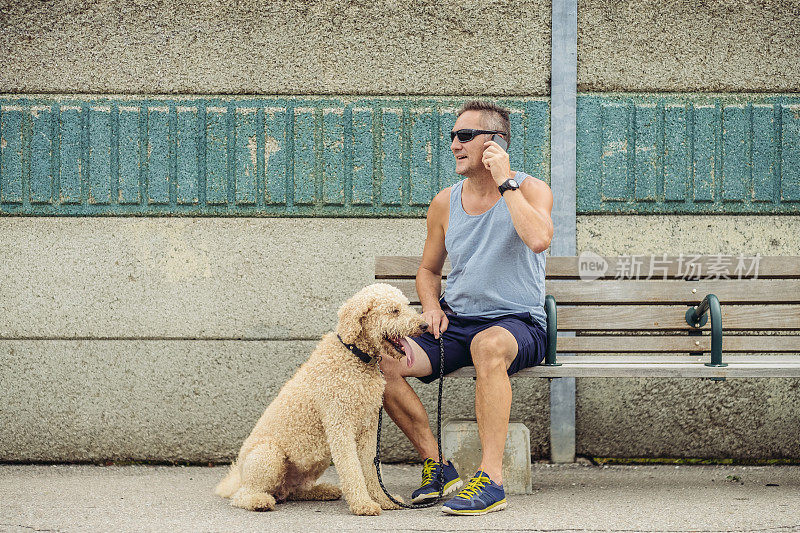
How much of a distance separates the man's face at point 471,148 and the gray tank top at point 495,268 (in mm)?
219

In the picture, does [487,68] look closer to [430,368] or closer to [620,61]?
[620,61]

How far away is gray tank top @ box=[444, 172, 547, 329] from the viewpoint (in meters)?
4.17

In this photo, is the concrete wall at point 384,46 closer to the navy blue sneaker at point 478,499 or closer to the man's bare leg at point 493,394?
the man's bare leg at point 493,394

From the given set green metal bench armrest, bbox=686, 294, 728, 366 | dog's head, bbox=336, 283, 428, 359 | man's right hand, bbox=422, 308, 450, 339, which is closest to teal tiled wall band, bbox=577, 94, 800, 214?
green metal bench armrest, bbox=686, 294, 728, 366

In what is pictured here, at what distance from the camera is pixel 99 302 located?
5.22 metres

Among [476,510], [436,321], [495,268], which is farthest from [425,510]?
[495,268]

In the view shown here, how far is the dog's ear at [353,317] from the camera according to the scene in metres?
3.72

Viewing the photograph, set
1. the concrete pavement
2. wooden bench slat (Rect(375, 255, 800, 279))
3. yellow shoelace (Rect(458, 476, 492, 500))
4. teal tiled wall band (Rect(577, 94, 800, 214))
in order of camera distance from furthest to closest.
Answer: teal tiled wall band (Rect(577, 94, 800, 214)) < wooden bench slat (Rect(375, 255, 800, 279)) < yellow shoelace (Rect(458, 476, 492, 500)) < the concrete pavement

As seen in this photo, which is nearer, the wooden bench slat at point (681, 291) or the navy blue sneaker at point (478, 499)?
the navy blue sneaker at point (478, 499)

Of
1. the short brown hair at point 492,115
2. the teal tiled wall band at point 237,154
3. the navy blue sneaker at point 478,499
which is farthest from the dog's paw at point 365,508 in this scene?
the teal tiled wall band at point 237,154

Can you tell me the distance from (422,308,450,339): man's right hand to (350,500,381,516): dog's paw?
854 mm

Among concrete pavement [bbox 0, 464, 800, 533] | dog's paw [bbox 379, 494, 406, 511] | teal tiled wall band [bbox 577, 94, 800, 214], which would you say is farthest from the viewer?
teal tiled wall band [bbox 577, 94, 800, 214]

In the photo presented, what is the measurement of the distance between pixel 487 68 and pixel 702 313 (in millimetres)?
1918

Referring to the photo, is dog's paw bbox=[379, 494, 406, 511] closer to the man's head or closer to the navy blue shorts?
the navy blue shorts
